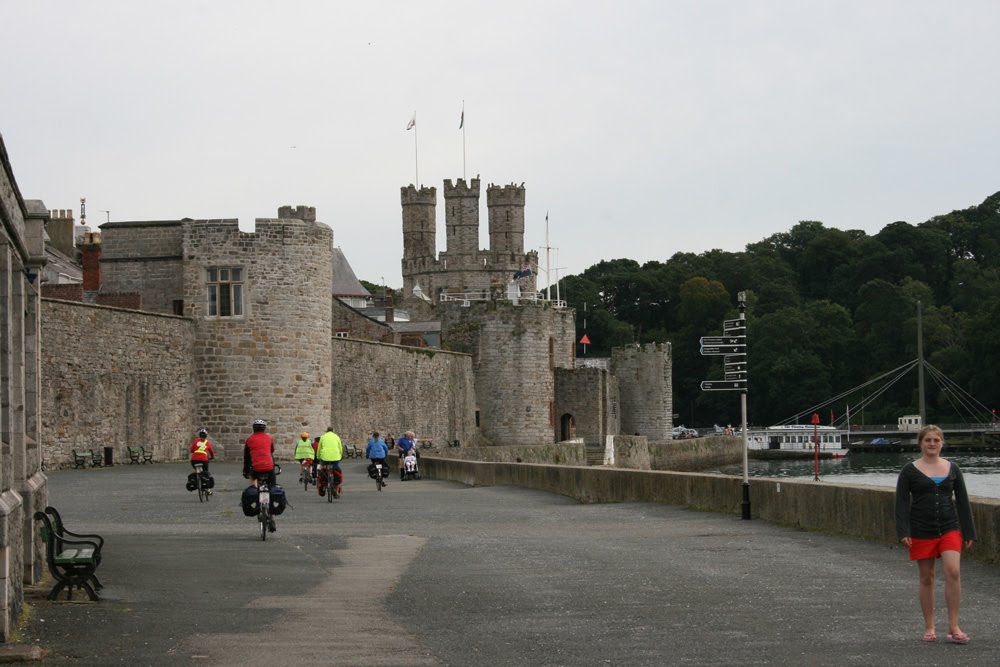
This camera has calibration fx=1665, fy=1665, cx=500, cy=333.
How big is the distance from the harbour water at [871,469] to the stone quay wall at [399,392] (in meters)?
13.7

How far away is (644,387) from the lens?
3209 inches

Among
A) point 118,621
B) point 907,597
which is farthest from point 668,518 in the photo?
point 118,621

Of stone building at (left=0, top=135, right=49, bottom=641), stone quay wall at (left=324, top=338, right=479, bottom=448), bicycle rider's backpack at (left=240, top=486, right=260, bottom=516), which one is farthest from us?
stone quay wall at (left=324, top=338, right=479, bottom=448)

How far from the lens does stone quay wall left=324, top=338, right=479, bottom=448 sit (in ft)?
154

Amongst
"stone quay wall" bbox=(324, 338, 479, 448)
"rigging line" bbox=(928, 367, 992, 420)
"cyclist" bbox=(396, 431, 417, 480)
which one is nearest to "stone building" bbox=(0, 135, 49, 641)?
"cyclist" bbox=(396, 431, 417, 480)

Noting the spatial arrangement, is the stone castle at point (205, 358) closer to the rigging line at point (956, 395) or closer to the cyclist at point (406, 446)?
the cyclist at point (406, 446)

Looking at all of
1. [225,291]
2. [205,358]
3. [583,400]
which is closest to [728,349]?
[225,291]

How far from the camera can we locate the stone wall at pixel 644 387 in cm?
8131

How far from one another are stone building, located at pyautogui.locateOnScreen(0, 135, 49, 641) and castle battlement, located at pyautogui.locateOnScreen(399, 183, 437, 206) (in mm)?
107229

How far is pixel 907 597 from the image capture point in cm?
1150

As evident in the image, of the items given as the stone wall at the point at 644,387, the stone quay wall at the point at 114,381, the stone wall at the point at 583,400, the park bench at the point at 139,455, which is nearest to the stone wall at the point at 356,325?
the stone wall at the point at 583,400

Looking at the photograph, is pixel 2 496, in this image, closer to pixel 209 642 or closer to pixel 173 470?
pixel 209 642

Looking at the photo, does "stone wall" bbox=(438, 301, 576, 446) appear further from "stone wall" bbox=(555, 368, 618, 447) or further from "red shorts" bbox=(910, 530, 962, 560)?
"red shorts" bbox=(910, 530, 962, 560)

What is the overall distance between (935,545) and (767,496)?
8.98m
